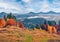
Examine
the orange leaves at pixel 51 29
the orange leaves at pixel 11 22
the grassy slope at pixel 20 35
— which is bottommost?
the grassy slope at pixel 20 35

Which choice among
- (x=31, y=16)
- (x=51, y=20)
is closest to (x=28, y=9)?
(x=31, y=16)

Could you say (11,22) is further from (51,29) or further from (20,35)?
(51,29)

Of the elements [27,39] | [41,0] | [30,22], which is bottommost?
[27,39]

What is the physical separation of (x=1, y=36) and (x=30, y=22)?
41.5 inches

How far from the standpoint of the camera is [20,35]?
786cm

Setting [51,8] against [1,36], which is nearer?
[1,36]

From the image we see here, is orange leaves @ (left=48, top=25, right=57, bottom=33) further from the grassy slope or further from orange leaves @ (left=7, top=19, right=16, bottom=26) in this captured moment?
orange leaves @ (left=7, top=19, right=16, bottom=26)

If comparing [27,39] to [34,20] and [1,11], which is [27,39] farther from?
[1,11]

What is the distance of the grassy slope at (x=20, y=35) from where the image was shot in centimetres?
777

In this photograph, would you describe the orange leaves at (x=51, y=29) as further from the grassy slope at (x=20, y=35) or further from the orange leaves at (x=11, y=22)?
the orange leaves at (x=11, y=22)

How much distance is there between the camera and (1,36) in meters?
7.84

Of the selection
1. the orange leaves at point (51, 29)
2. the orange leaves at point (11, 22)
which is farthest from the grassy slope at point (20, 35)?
the orange leaves at point (51, 29)

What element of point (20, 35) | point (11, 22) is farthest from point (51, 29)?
point (11, 22)

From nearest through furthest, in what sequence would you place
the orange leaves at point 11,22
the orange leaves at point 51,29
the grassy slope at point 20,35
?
the grassy slope at point 20,35, the orange leaves at point 11,22, the orange leaves at point 51,29
